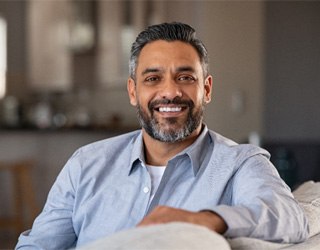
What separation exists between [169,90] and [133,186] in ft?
0.85

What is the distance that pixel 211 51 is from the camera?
4922 millimetres

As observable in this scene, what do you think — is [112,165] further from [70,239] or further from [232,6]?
[232,6]

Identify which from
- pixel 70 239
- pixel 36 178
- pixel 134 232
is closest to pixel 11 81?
pixel 36 178

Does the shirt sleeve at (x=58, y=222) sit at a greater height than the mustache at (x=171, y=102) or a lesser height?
lesser

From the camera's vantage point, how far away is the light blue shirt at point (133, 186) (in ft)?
5.39

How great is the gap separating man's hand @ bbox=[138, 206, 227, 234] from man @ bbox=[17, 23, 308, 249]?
0.32 m

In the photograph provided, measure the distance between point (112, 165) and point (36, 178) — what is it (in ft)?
13.0

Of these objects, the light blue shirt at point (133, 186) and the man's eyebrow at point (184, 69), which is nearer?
the light blue shirt at point (133, 186)

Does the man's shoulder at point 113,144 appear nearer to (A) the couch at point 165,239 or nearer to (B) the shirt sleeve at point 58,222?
(B) the shirt sleeve at point 58,222

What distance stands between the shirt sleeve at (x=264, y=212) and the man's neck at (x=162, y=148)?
0.32 metres

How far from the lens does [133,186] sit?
181 cm

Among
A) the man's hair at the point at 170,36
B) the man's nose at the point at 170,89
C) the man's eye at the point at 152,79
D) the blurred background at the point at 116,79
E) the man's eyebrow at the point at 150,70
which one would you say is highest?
the man's hair at the point at 170,36

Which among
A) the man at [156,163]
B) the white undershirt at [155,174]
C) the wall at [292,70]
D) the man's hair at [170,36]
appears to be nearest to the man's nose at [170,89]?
the man at [156,163]

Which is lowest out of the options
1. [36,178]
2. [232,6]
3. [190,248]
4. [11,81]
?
[36,178]
